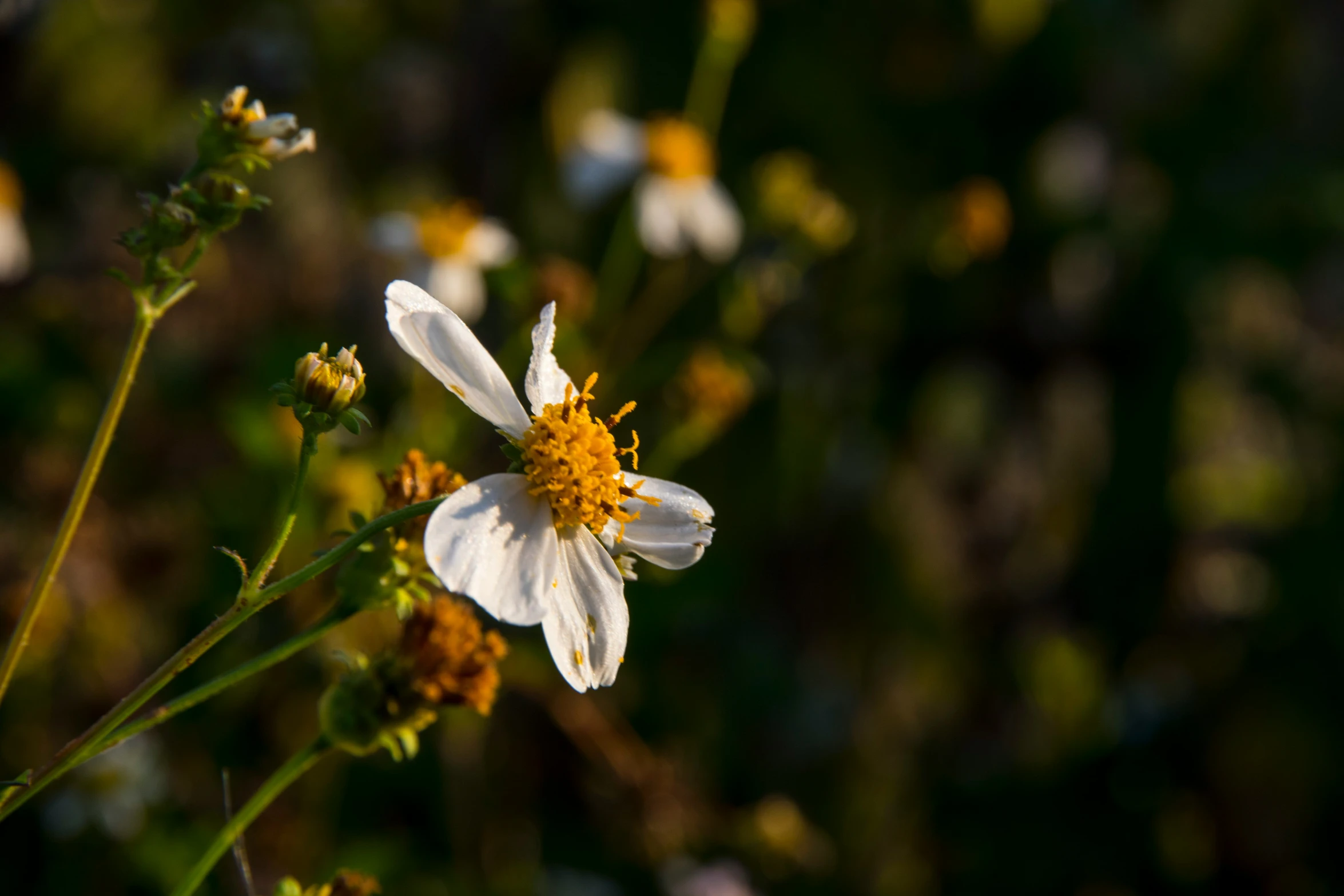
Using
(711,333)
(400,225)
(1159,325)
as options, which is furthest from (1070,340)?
(400,225)

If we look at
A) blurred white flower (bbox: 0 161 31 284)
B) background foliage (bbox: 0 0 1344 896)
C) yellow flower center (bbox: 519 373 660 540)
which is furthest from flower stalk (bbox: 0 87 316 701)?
blurred white flower (bbox: 0 161 31 284)

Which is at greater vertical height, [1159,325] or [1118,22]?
[1118,22]

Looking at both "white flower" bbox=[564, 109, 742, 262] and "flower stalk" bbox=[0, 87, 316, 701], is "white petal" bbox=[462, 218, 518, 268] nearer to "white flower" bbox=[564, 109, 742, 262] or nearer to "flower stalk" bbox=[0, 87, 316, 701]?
"white flower" bbox=[564, 109, 742, 262]

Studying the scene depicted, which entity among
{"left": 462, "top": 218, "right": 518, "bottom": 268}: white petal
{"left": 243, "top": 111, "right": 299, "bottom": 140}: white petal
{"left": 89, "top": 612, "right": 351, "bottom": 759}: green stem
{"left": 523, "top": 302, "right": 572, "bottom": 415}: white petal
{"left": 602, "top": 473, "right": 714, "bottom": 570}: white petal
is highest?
{"left": 462, "top": 218, "right": 518, "bottom": 268}: white petal

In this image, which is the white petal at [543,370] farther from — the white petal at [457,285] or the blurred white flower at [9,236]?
the blurred white flower at [9,236]

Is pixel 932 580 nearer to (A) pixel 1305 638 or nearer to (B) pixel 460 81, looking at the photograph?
(A) pixel 1305 638

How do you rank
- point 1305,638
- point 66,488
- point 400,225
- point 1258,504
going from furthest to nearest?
point 1258,504 → point 1305,638 → point 66,488 → point 400,225

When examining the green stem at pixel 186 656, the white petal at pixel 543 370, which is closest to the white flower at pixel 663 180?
the white petal at pixel 543 370

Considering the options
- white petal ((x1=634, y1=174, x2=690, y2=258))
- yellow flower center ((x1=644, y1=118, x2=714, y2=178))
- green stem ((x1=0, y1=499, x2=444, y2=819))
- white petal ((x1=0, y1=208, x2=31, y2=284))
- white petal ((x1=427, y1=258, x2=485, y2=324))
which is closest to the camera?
green stem ((x1=0, y1=499, x2=444, y2=819))
